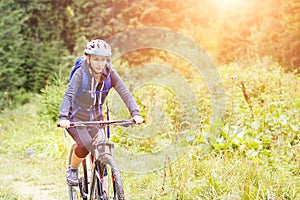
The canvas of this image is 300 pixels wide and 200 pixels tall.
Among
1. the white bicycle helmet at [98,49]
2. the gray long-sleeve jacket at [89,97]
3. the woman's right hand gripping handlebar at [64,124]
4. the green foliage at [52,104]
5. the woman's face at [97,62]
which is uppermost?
the green foliage at [52,104]

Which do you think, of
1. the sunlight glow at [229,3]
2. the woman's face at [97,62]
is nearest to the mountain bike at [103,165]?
the woman's face at [97,62]

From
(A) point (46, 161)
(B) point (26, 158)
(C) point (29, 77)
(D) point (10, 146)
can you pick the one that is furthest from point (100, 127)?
(C) point (29, 77)

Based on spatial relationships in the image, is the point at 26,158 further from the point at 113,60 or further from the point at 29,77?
the point at 29,77

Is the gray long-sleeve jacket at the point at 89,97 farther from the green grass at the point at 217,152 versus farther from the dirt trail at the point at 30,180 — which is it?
the dirt trail at the point at 30,180

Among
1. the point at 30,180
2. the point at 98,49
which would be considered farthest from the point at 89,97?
the point at 30,180

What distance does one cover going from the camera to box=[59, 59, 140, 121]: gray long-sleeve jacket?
4.06m

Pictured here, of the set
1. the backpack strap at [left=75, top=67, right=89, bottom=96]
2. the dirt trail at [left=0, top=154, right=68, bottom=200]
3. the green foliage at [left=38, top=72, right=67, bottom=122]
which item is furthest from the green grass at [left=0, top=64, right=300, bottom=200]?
the backpack strap at [left=75, top=67, right=89, bottom=96]

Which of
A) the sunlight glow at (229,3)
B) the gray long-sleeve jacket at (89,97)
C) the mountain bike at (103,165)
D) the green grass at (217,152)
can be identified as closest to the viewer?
the mountain bike at (103,165)

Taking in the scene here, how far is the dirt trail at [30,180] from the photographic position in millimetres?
5781

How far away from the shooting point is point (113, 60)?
17.3 m

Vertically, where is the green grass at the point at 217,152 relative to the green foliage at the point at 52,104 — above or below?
below

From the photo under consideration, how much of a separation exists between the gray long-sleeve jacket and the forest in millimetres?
951

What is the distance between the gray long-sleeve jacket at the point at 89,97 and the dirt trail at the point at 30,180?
187 cm

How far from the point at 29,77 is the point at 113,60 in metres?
5.17
